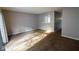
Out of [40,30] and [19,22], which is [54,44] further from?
[19,22]

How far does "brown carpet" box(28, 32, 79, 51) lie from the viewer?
1106mm

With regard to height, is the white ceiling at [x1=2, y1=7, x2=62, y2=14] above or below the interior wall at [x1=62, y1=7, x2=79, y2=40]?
above

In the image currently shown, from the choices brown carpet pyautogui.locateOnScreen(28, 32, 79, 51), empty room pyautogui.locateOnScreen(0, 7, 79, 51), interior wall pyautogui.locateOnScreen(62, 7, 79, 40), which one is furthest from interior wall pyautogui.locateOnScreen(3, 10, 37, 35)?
interior wall pyautogui.locateOnScreen(62, 7, 79, 40)

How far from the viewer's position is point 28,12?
1083 millimetres

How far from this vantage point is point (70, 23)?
43.7 inches

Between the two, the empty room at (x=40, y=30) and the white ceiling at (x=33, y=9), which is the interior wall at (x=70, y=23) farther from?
the white ceiling at (x=33, y=9)

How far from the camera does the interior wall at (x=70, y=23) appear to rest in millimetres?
1040

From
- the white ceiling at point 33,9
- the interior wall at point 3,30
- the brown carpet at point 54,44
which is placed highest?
the white ceiling at point 33,9

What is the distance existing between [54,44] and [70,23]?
40cm

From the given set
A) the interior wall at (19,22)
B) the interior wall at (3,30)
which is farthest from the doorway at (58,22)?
the interior wall at (3,30)

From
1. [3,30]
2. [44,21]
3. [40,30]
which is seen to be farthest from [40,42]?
[3,30]

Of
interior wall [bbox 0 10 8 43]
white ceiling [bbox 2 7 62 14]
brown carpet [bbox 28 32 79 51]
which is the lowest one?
brown carpet [bbox 28 32 79 51]

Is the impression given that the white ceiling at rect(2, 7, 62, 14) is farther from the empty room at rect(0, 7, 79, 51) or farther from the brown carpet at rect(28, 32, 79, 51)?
the brown carpet at rect(28, 32, 79, 51)
